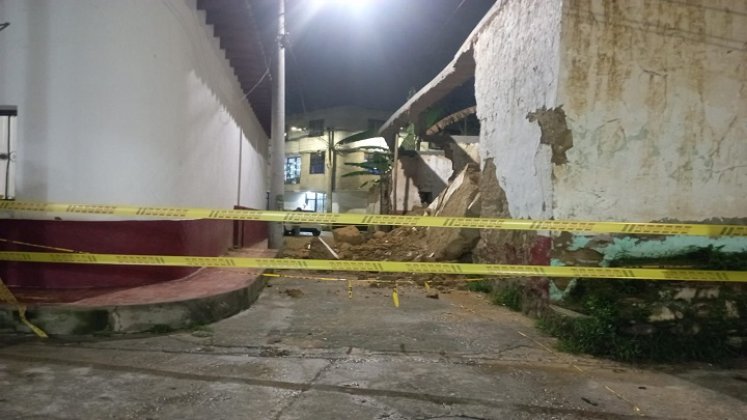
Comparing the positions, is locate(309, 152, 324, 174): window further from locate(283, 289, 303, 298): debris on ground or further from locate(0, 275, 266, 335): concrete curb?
locate(0, 275, 266, 335): concrete curb

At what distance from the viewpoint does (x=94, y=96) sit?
4770mm

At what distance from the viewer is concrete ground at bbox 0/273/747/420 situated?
2.72m

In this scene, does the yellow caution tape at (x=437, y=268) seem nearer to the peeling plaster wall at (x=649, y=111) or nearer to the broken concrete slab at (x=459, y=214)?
the peeling plaster wall at (x=649, y=111)

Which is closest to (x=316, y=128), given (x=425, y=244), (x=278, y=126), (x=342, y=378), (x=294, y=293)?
(x=278, y=126)

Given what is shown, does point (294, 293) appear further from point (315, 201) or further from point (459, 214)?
point (315, 201)

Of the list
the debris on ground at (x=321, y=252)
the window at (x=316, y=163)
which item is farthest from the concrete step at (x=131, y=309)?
the window at (x=316, y=163)

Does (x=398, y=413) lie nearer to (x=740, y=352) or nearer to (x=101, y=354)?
(x=101, y=354)

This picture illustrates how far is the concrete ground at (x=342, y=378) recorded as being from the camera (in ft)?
8.93

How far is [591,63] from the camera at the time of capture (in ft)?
15.4

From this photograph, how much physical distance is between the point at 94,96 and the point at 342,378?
389 cm

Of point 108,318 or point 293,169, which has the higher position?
point 293,169

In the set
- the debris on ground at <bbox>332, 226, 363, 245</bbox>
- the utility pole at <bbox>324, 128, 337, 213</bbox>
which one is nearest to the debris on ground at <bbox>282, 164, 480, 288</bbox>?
the debris on ground at <bbox>332, 226, 363, 245</bbox>

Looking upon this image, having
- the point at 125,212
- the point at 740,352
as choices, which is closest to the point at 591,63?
the point at 740,352

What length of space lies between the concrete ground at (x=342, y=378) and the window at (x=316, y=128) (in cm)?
3000
